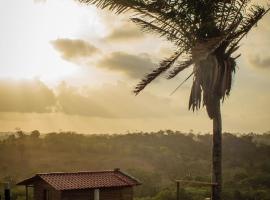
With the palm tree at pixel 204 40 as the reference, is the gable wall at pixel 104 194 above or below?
below

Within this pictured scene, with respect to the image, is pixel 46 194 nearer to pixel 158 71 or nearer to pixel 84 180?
pixel 84 180

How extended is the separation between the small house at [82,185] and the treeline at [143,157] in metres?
21.9

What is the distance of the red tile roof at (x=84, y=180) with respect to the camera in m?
25.6

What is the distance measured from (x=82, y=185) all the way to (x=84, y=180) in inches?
34.8

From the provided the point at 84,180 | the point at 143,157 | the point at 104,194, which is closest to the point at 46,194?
the point at 84,180

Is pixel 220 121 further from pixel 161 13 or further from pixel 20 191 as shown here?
pixel 20 191

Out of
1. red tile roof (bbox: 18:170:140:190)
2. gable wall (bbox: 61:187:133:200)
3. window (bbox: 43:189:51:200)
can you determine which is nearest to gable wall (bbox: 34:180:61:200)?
window (bbox: 43:189:51:200)

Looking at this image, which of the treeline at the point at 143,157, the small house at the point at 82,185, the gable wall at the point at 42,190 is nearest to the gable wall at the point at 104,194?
the small house at the point at 82,185

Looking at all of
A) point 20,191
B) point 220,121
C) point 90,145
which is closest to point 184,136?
point 90,145

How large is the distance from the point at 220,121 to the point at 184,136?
310 feet

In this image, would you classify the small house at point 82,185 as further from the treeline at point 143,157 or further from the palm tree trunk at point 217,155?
the treeline at point 143,157

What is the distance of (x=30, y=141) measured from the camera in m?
102

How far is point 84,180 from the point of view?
1053 inches

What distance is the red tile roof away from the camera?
25.6 metres
